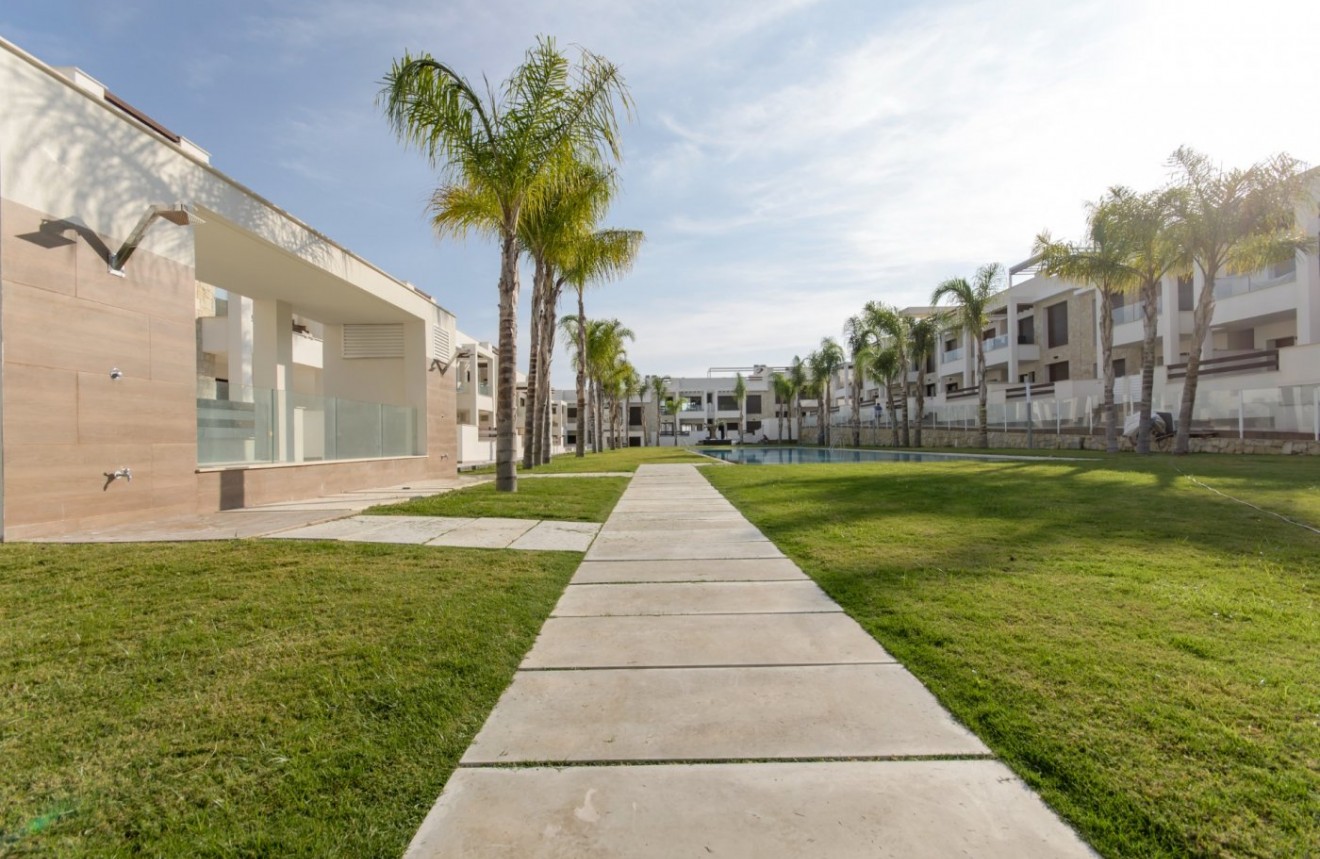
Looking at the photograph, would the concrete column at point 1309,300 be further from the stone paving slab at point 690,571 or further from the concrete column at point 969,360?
the stone paving slab at point 690,571

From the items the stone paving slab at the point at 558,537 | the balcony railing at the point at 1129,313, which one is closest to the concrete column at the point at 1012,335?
the balcony railing at the point at 1129,313

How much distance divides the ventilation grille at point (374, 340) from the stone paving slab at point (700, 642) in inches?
568

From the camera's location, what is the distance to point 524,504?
1013 centimetres

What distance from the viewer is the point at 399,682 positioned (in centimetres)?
315

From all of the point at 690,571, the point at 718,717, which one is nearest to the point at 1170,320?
the point at 690,571

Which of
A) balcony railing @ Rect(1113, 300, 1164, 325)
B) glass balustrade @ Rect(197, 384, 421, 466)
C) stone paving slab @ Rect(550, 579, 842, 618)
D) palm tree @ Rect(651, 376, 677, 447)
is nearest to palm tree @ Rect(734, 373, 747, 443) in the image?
palm tree @ Rect(651, 376, 677, 447)

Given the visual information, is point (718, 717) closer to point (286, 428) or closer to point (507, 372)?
point (507, 372)

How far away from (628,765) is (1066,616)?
119 inches

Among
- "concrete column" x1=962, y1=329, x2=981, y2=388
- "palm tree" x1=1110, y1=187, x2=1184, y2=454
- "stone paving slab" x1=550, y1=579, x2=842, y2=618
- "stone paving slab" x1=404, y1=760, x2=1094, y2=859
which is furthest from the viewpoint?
"concrete column" x1=962, y1=329, x2=981, y2=388

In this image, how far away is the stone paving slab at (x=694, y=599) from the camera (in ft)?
14.8

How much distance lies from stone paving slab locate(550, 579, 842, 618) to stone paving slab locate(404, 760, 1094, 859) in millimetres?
2060

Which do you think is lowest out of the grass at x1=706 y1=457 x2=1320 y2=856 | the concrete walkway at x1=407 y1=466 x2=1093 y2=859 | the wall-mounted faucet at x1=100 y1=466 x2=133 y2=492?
the concrete walkway at x1=407 y1=466 x2=1093 y2=859

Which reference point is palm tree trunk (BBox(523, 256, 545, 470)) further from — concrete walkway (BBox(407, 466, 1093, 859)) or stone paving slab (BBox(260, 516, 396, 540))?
concrete walkway (BBox(407, 466, 1093, 859))

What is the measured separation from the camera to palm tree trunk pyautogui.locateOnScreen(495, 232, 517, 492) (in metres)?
11.9
